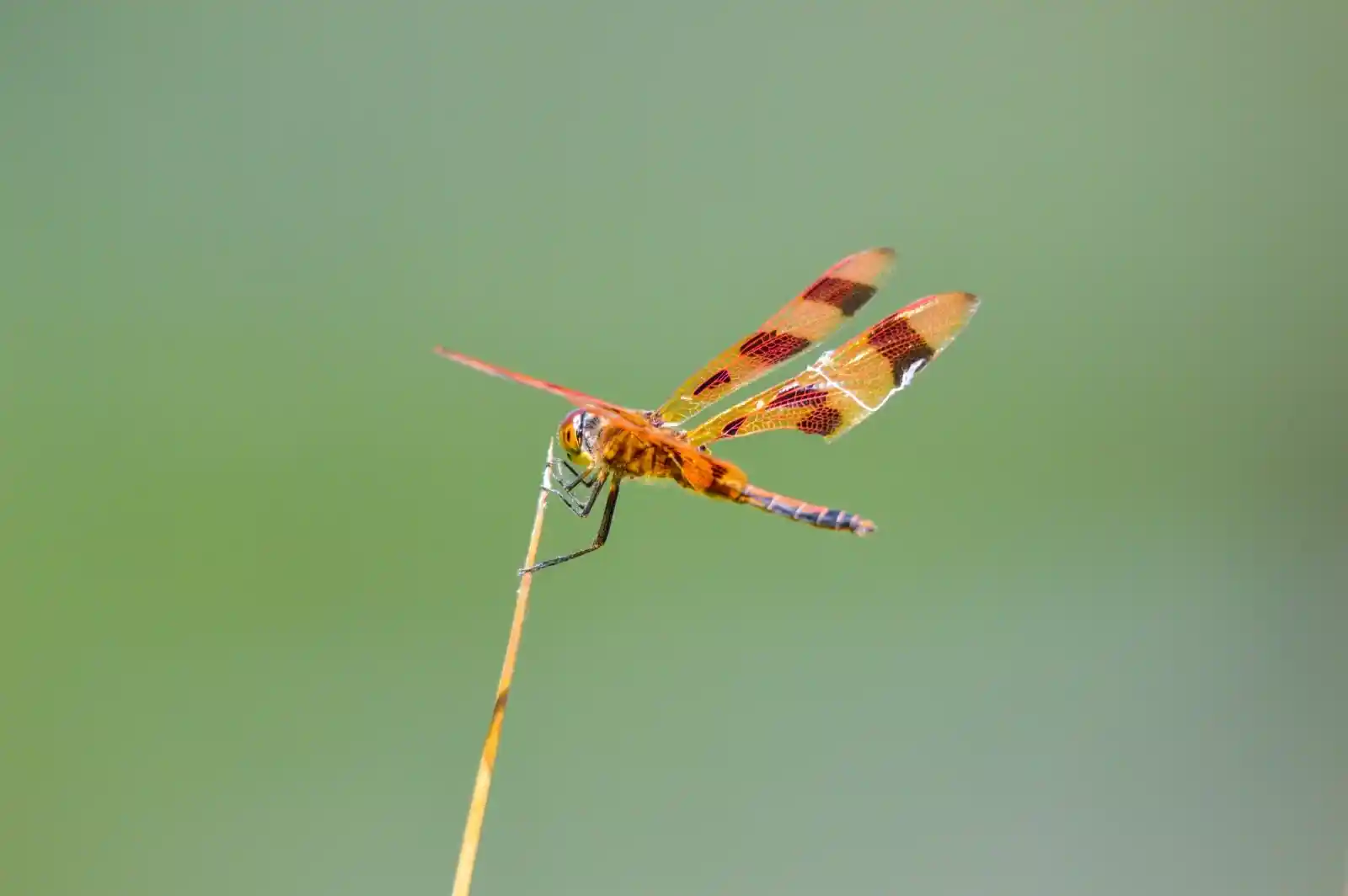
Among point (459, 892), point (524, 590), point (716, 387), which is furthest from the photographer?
point (716, 387)

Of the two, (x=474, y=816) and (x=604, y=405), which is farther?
(x=604, y=405)

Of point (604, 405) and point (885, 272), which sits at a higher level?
point (885, 272)

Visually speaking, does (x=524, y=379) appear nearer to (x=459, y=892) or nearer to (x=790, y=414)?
(x=459, y=892)

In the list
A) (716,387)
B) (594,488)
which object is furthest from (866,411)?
(594,488)

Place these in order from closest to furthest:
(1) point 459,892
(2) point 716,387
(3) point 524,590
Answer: (1) point 459,892 < (3) point 524,590 < (2) point 716,387

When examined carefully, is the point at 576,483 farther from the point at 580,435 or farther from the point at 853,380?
the point at 853,380

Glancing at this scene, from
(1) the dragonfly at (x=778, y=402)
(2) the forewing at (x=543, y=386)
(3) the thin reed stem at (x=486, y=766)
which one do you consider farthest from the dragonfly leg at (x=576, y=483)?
(3) the thin reed stem at (x=486, y=766)

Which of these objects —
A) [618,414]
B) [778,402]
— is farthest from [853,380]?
[618,414]
